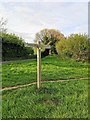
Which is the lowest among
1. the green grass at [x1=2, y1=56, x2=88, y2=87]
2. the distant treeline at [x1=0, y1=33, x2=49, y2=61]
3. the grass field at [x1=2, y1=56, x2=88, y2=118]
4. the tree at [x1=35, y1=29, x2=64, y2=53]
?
the grass field at [x1=2, y1=56, x2=88, y2=118]

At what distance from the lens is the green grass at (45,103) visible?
336 cm

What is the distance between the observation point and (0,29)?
42.4 ft

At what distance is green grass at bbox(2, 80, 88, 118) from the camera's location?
11.0 feet

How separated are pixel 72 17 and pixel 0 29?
640cm

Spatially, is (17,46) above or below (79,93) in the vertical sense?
above

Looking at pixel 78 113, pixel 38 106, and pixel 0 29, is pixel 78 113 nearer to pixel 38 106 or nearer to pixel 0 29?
pixel 38 106

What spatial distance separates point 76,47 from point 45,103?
11.1 meters

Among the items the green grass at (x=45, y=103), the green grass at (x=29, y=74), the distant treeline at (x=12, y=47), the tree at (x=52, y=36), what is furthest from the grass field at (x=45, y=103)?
the tree at (x=52, y=36)

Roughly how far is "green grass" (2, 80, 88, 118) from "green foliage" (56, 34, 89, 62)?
31.6 feet

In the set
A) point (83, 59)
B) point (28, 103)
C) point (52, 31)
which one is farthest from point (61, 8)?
point (52, 31)

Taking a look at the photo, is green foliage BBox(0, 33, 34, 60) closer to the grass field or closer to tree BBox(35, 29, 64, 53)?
tree BBox(35, 29, 64, 53)

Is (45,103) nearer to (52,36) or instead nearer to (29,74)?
(29,74)

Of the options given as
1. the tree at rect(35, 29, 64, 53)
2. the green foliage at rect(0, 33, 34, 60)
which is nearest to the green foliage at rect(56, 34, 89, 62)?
the tree at rect(35, 29, 64, 53)

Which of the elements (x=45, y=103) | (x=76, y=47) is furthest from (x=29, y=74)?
(x=76, y=47)
